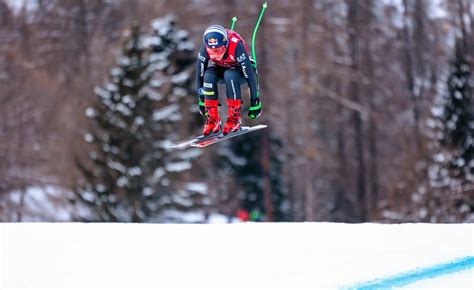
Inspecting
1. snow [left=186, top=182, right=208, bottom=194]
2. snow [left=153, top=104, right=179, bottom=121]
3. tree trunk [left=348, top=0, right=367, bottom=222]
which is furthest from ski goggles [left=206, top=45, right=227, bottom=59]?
tree trunk [left=348, top=0, right=367, bottom=222]

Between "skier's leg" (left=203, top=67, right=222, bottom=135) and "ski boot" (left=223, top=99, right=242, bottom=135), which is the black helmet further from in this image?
"ski boot" (left=223, top=99, right=242, bottom=135)

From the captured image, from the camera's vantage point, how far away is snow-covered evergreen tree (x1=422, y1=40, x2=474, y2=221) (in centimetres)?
2664

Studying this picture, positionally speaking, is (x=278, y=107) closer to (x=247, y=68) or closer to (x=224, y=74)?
(x=224, y=74)

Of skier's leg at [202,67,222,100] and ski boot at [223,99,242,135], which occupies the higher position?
skier's leg at [202,67,222,100]

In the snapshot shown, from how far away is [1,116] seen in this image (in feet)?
93.7

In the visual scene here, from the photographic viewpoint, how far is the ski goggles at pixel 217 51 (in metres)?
7.94

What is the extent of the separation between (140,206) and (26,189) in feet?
22.7
